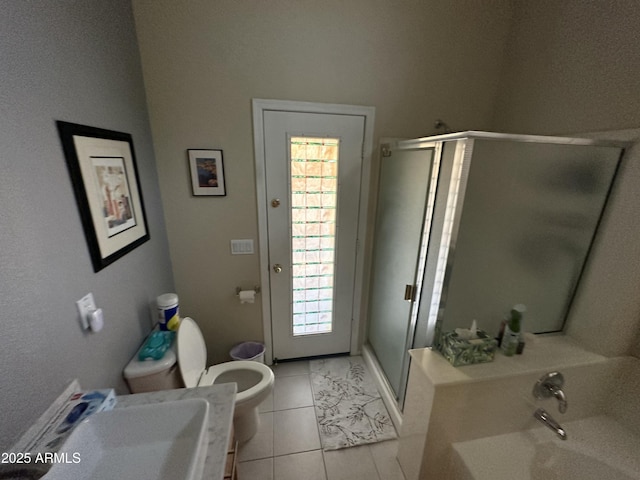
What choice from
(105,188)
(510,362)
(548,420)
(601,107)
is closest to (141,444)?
(105,188)

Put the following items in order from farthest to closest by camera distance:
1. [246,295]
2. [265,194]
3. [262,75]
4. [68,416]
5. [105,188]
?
1. [246,295]
2. [265,194]
3. [262,75]
4. [105,188]
5. [68,416]

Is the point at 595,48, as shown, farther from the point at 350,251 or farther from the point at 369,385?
the point at 369,385

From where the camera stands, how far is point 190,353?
1442 mm

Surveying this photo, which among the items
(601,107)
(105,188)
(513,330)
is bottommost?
(513,330)

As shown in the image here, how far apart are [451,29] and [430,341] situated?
1922 millimetres

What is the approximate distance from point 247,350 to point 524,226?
6.55ft

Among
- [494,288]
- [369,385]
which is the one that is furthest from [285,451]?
[494,288]

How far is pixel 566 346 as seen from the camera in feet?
4.35

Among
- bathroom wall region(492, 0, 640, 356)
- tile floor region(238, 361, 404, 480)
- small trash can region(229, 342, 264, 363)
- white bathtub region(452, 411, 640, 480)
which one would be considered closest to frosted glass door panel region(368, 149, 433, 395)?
tile floor region(238, 361, 404, 480)

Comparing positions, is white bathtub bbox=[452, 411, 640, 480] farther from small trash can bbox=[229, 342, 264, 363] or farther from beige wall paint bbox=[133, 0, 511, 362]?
beige wall paint bbox=[133, 0, 511, 362]

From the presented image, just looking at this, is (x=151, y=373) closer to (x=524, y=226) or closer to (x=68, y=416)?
(x=68, y=416)

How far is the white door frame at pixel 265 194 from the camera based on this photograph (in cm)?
164

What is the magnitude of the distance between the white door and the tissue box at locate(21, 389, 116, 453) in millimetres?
1190

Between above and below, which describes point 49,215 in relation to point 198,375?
above
